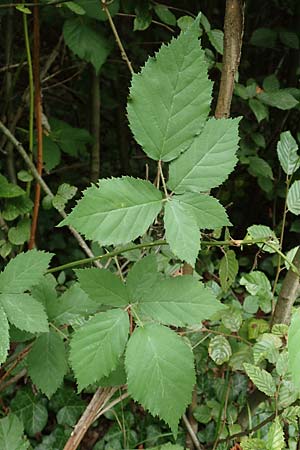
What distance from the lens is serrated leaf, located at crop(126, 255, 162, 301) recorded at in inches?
31.2

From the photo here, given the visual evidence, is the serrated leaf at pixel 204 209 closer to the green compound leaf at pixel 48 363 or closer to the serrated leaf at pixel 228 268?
the serrated leaf at pixel 228 268

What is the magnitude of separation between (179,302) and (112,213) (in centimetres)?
19

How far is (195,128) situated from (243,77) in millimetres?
1513

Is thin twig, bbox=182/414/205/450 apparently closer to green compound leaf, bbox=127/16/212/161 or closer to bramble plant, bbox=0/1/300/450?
bramble plant, bbox=0/1/300/450

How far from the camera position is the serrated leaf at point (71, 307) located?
1.02m

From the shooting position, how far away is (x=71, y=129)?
1.76 m

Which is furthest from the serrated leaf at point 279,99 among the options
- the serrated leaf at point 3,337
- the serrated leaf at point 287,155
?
the serrated leaf at point 3,337

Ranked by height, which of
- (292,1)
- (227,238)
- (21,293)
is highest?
(292,1)

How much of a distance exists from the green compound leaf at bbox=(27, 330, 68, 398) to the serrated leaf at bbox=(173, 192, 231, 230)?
0.45m

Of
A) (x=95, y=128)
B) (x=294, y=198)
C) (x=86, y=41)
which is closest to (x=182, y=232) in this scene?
(x=294, y=198)

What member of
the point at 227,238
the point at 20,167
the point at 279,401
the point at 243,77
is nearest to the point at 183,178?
the point at 227,238

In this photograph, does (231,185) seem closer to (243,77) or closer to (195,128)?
(243,77)

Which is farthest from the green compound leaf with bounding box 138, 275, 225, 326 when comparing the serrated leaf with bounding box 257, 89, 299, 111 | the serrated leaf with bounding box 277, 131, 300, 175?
the serrated leaf with bounding box 257, 89, 299, 111

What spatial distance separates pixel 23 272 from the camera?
88 cm
